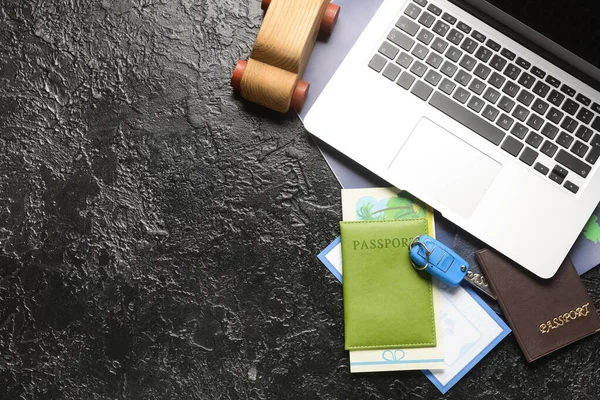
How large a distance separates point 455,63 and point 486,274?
273 millimetres

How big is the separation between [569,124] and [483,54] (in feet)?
0.46

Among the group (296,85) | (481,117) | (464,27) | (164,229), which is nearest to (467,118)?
(481,117)

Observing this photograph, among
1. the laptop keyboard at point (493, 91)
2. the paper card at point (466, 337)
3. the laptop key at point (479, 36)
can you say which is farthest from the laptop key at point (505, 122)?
the paper card at point (466, 337)

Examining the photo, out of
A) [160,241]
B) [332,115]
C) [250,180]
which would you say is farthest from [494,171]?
[160,241]

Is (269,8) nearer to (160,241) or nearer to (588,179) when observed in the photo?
(160,241)

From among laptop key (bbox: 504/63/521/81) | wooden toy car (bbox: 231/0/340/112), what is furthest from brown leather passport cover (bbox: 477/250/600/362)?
wooden toy car (bbox: 231/0/340/112)

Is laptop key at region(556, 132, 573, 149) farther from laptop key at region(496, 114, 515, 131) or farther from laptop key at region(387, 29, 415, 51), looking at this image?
laptop key at region(387, 29, 415, 51)

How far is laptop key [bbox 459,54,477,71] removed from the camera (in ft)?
2.68

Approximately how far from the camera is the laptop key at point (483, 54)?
82 centimetres

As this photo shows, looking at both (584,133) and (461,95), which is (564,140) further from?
(461,95)

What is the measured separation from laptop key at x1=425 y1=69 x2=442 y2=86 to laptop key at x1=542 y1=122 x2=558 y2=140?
0.14m

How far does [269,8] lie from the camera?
2.68 ft

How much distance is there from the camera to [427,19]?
2.70ft

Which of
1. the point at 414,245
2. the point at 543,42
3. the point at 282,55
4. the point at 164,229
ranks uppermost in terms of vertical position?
the point at 543,42
